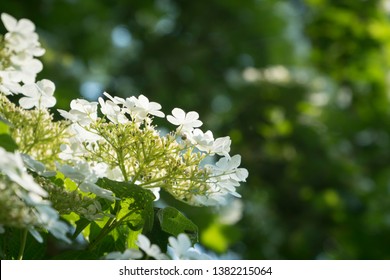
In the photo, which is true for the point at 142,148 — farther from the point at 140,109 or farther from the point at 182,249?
the point at 182,249

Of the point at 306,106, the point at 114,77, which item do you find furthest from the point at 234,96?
the point at 114,77

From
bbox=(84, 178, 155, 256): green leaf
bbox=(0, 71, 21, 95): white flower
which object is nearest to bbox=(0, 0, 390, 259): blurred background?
bbox=(84, 178, 155, 256): green leaf

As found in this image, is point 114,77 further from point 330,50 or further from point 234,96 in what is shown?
point 330,50

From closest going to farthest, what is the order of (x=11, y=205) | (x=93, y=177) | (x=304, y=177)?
(x=11, y=205), (x=93, y=177), (x=304, y=177)

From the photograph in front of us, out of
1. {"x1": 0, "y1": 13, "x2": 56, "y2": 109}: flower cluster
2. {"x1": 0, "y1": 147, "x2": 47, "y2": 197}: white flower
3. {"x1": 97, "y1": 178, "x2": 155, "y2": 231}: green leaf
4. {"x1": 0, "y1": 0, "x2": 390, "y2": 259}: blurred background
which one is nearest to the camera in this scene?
{"x1": 0, "y1": 147, "x2": 47, "y2": 197}: white flower

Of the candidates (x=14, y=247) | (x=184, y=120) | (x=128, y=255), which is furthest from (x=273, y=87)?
(x=128, y=255)

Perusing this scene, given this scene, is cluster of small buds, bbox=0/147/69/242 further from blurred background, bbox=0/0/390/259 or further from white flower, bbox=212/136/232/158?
blurred background, bbox=0/0/390/259

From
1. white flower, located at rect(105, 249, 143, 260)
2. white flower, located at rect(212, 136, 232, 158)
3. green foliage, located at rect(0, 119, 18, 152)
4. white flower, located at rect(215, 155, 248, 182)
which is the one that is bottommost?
white flower, located at rect(105, 249, 143, 260)

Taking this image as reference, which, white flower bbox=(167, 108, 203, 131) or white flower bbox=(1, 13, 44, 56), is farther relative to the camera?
white flower bbox=(167, 108, 203, 131)
